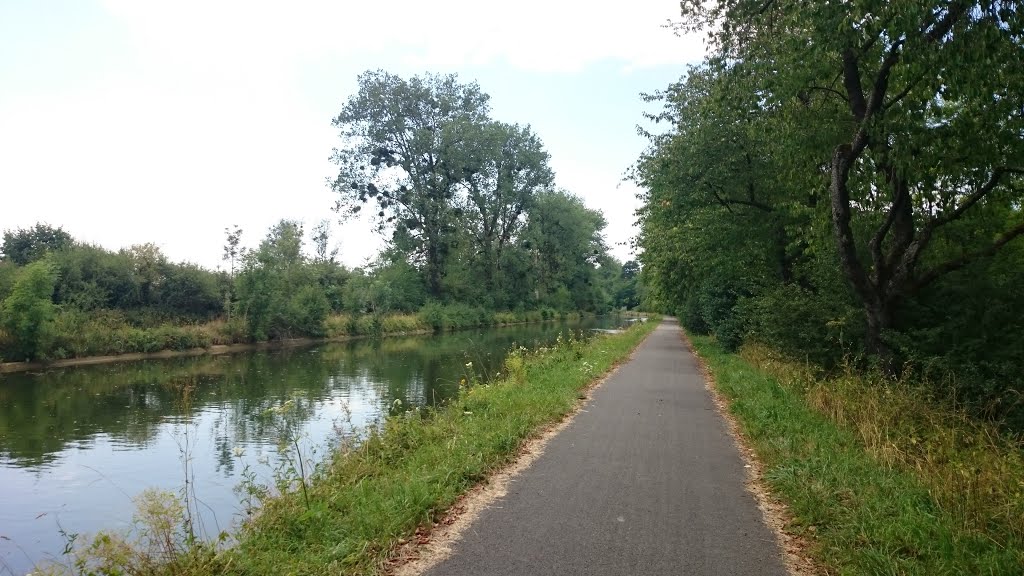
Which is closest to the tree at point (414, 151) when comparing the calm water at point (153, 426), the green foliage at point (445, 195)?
the green foliage at point (445, 195)

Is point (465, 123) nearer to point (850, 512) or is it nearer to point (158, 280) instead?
point (158, 280)

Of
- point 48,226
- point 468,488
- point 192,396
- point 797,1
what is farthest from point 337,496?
point 48,226

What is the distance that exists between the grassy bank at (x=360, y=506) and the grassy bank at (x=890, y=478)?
308cm

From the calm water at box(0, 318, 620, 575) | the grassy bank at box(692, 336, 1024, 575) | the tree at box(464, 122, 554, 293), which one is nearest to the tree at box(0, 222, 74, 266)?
the calm water at box(0, 318, 620, 575)

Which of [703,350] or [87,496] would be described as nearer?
[87,496]

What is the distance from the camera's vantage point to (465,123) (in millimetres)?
47500

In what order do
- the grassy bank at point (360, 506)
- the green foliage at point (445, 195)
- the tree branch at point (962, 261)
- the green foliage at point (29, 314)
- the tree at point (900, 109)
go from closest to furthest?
the grassy bank at point (360, 506) < the tree at point (900, 109) < the tree branch at point (962, 261) < the green foliage at point (29, 314) < the green foliage at point (445, 195)

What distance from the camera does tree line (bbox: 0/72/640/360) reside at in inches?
1075

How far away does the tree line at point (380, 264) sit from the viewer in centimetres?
2730

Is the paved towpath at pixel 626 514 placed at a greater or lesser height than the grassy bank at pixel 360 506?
lesser

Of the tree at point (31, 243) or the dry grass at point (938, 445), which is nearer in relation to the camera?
the dry grass at point (938, 445)

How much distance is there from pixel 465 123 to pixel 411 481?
144 ft

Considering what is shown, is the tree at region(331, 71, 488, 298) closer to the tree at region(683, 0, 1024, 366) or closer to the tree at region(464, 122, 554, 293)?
the tree at region(464, 122, 554, 293)

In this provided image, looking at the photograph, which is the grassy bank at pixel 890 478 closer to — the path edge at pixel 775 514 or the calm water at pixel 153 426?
the path edge at pixel 775 514
